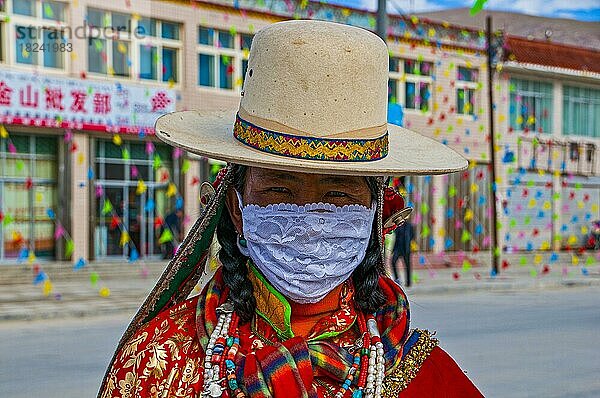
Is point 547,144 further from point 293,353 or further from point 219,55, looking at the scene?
point 293,353

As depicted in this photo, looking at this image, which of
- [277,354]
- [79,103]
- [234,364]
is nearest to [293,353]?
[277,354]

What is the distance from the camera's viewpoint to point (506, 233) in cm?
3231

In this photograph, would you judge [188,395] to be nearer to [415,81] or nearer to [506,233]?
[415,81]

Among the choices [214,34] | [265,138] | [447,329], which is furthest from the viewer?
[214,34]

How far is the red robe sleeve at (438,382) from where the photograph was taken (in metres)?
2.28

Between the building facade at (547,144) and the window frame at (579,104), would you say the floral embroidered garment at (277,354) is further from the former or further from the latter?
the window frame at (579,104)

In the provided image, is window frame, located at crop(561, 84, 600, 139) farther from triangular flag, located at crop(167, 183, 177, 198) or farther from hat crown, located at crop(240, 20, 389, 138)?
hat crown, located at crop(240, 20, 389, 138)

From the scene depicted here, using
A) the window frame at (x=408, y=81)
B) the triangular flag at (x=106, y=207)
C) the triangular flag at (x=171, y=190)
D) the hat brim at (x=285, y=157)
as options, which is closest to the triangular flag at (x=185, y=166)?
the triangular flag at (x=171, y=190)

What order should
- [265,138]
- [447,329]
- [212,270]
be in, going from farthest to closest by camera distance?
[447,329] < [212,270] < [265,138]

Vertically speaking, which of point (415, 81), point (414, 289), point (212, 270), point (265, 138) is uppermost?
point (415, 81)

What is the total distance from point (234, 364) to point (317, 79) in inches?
25.9

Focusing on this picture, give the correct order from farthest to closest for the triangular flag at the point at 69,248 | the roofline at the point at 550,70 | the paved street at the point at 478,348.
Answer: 1. the roofline at the point at 550,70
2. the triangular flag at the point at 69,248
3. the paved street at the point at 478,348

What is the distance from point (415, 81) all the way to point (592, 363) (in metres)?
20.4

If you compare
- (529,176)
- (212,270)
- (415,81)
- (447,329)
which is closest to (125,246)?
(415,81)
